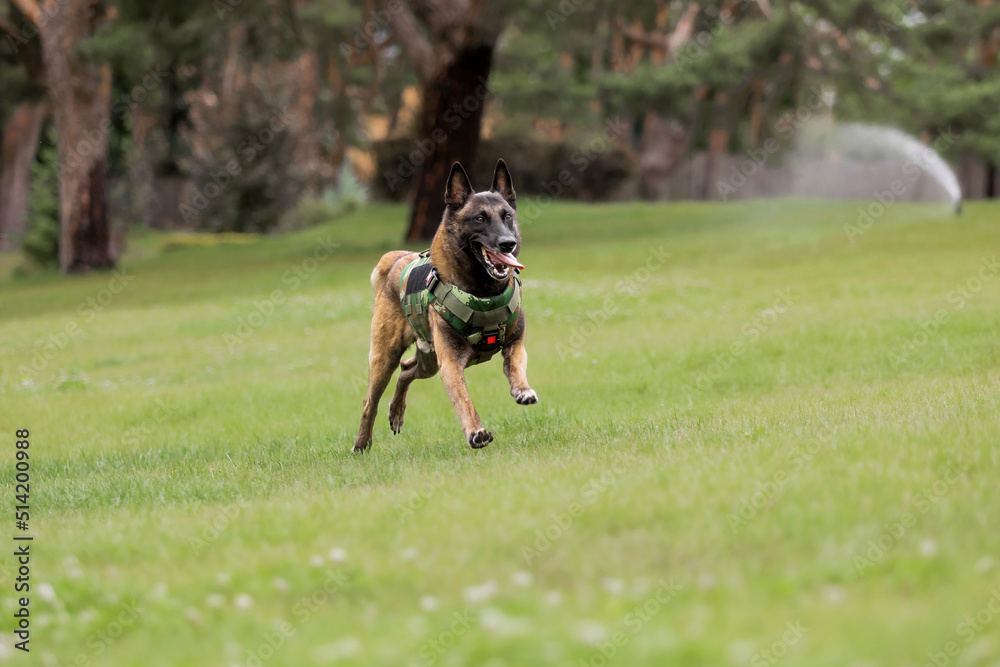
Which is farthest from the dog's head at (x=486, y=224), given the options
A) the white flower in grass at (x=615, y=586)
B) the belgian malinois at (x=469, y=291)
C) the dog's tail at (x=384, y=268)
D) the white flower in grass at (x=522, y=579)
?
the white flower in grass at (x=615, y=586)

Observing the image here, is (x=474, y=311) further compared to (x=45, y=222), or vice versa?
(x=45, y=222)

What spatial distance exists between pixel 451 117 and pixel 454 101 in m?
0.40

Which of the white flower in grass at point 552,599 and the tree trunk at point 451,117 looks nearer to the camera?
the white flower in grass at point 552,599

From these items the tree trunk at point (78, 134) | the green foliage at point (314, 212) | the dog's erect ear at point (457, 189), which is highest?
the dog's erect ear at point (457, 189)

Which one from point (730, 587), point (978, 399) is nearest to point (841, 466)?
point (730, 587)

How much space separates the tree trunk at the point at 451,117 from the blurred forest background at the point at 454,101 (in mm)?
54

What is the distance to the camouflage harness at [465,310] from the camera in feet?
24.5

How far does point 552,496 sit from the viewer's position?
17.7 ft

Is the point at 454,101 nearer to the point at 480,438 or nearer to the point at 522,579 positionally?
the point at 480,438

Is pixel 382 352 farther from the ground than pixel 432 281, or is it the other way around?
pixel 432 281

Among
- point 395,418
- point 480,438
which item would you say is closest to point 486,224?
point 480,438

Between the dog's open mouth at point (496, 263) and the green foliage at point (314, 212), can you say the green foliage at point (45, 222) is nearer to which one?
the green foliage at point (314, 212)

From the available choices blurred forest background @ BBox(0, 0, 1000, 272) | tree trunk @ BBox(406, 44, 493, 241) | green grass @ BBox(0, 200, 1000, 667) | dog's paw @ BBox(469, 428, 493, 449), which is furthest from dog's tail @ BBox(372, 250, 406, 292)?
blurred forest background @ BBox(0, 0, 1000, 272)

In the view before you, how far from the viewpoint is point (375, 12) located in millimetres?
34469
